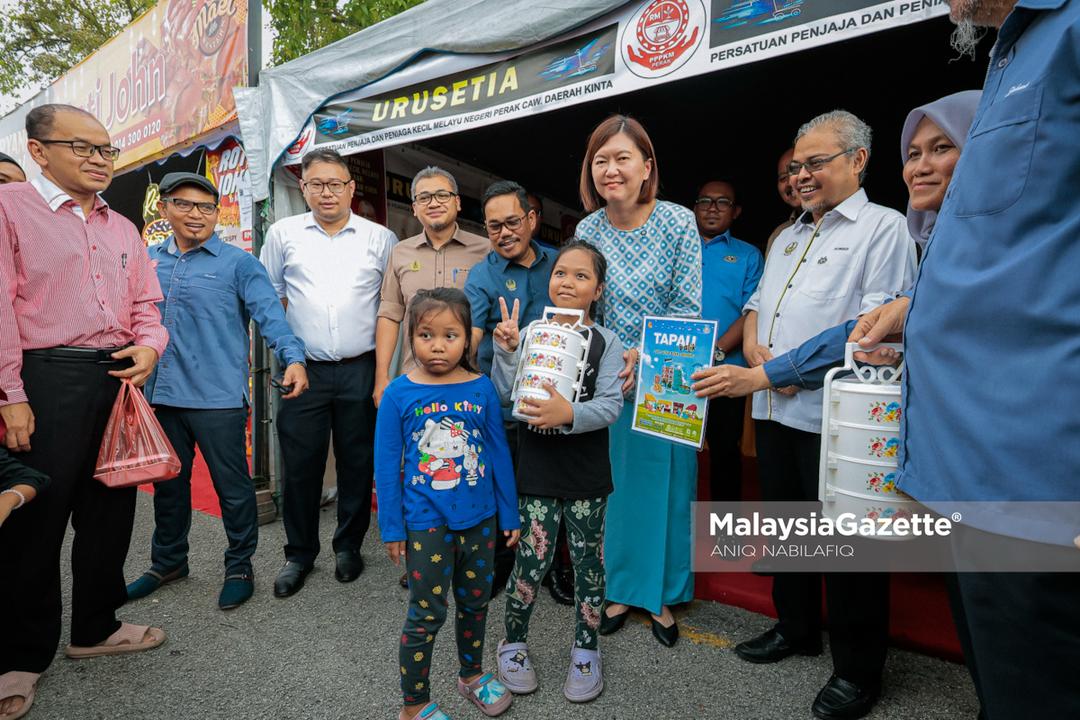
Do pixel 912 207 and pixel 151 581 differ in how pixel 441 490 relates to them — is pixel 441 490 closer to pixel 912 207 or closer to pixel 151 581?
pixel 912 207

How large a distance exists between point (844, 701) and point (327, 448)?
2.68 meters

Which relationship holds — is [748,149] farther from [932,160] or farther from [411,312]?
[411,312]

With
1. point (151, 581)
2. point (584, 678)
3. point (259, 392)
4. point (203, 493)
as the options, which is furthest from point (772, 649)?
point (203, 493)

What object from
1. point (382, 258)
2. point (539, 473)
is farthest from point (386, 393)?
point (382, 258)

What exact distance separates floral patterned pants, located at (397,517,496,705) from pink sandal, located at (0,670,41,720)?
4.81ft

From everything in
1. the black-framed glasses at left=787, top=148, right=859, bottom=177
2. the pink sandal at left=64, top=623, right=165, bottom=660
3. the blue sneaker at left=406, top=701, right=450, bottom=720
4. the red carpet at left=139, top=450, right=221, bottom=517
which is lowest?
the red carpet at left=139, top=450, right=221, bottom=517

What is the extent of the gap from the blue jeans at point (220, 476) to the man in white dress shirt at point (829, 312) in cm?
259

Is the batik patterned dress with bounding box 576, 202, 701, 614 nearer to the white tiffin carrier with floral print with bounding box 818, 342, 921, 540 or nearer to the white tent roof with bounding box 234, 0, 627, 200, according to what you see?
the white tiffin carrier with floral print with bounding box 818, 342, 921, 540

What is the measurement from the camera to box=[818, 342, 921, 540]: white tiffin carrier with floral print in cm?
147

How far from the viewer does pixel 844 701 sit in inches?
76.5

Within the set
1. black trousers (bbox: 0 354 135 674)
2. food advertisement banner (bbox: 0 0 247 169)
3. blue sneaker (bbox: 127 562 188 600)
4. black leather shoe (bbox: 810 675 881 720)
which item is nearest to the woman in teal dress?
black leather shoe (bbox: 810 675 881 720)

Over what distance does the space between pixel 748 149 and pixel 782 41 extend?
4487 mm

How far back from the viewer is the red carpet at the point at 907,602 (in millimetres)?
2342

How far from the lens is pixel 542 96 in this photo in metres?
2.82
